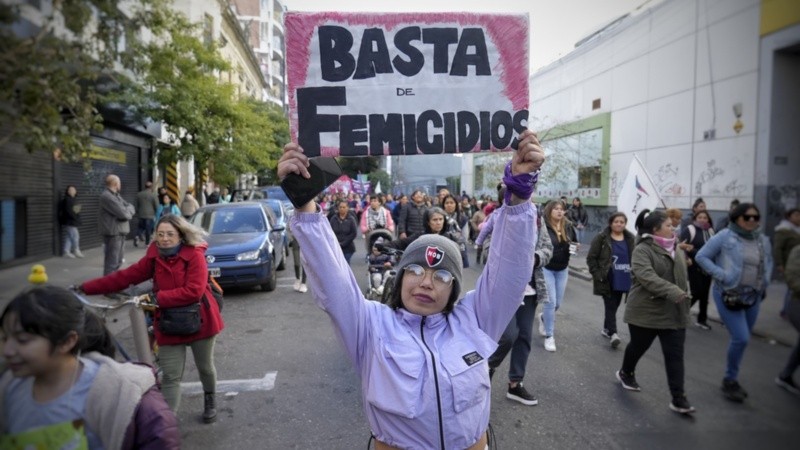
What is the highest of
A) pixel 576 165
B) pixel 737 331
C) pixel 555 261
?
pixel 576 165

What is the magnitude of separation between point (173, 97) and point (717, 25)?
1489 centimetres

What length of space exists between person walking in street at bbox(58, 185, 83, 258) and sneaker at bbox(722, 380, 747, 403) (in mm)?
14107

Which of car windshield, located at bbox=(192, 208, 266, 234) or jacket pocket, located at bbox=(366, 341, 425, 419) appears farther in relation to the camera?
car windshield, located at bbox=(192, 208, 266, 234)

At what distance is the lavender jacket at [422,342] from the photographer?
73.0 inches

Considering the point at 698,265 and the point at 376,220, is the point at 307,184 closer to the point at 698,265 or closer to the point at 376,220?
the point at 698,265

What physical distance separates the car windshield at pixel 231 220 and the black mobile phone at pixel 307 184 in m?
8.67

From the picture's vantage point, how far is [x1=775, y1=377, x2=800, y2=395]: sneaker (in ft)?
16.4

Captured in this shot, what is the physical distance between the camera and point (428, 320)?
202 centimetres

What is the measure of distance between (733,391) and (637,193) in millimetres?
4837

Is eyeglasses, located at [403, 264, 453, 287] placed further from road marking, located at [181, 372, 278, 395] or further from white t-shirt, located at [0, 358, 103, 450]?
road marking, located at [181, 372, 278, 395]

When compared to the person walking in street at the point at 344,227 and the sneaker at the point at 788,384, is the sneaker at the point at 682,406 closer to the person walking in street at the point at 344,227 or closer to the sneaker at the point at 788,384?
the sneaker at the point at 788,384

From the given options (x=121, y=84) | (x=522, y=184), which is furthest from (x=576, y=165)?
(x=522, y=184)

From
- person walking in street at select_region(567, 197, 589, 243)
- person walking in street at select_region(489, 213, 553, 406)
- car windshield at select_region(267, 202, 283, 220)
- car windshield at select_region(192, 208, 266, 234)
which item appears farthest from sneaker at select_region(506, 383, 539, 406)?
person walking in street at select_region(567, 197, 589, 243)

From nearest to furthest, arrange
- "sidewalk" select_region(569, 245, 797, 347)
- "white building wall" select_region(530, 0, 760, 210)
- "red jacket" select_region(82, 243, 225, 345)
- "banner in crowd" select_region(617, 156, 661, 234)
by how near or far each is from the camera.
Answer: "red jacket" select_region(82, 243, 225, 345)
"sidewalk" select_region(569, 245, 797, 347)
"banner in crowd" select_region(617, 156, 661, 234)
"white building wall" select_region(530, 0, 760, 210)
